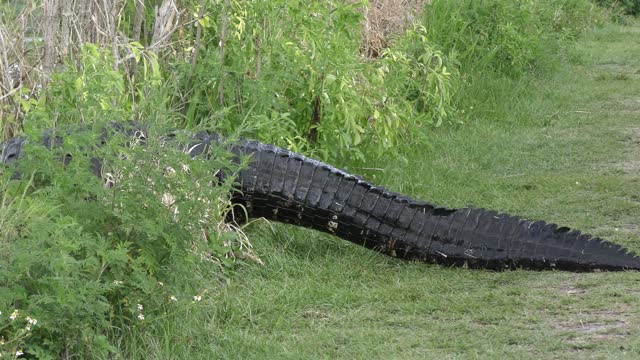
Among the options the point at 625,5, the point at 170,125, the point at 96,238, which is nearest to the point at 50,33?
the point at 170,125

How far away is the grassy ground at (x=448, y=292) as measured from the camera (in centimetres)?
378

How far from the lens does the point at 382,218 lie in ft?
15.8

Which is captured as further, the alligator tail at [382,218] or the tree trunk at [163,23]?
the tree trunk at [163,23]

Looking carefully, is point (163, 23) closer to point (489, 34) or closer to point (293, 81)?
point (293, 81)

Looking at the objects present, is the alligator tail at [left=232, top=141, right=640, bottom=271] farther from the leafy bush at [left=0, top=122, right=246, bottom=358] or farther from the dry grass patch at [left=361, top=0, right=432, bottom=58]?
the dry grass patch at [left=361, top=0, right=432, bottom=58]

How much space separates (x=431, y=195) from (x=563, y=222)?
0.79 m

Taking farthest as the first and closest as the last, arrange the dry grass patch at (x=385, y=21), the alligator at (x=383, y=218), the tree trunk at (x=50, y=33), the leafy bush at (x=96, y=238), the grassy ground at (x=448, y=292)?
the dry grass patch at (x=385, y=21)
the tree trunk at (x=50, y=33)
the alligator at (x=383, y=218)
the grassy ground at (x=448, y=292)
the leafy bush at (x=96, y=238)

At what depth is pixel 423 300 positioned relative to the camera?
435cm

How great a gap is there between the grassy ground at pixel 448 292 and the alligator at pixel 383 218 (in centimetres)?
8

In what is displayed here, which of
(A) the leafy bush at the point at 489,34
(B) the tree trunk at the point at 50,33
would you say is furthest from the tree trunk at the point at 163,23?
(A) the leafy bush at the point at 489,34

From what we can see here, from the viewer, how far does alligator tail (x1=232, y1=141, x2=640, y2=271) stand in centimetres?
465

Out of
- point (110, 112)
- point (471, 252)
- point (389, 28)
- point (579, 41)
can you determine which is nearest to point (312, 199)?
point (471, 252)

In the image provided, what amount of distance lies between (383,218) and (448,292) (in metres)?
0.52

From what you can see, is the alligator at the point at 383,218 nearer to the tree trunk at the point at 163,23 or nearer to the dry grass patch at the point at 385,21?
the tree trunk at the point at 163,23
